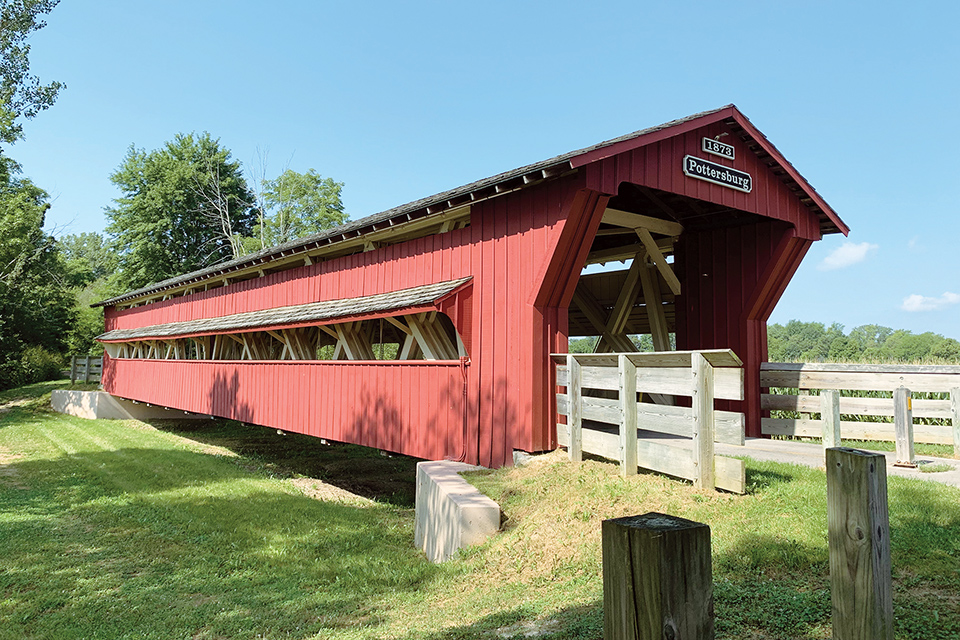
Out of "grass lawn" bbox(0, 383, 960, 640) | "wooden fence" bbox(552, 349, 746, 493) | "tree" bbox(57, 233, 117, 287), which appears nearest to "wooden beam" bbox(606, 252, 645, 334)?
"wooden fence" bbox(552, 349, 746, 493)

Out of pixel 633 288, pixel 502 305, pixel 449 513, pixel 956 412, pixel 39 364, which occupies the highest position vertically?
pixel 633 288

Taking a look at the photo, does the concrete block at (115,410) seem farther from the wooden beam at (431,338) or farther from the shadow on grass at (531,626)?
the shadow on grass at (531,626)

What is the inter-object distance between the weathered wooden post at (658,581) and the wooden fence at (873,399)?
5.61 m

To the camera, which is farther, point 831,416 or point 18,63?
point 18,63

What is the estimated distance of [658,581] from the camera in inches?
52.8

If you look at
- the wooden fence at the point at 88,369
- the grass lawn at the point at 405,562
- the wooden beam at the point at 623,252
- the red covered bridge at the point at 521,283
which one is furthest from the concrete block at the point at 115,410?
the wooden beam at the point at 623,252

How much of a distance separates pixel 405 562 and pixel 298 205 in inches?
1331

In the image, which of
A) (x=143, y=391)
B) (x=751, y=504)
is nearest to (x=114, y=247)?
(x=143, y=391)

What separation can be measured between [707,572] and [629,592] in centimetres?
17

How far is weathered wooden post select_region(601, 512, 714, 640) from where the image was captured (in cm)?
134

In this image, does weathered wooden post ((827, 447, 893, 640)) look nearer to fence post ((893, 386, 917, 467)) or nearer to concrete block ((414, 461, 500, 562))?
concrete block ((414, 461, 500, 562))

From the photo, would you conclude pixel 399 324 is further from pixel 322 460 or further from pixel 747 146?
pixel 322 460

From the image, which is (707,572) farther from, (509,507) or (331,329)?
(331,329)

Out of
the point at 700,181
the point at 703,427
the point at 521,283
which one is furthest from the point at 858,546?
the point at 700,181
